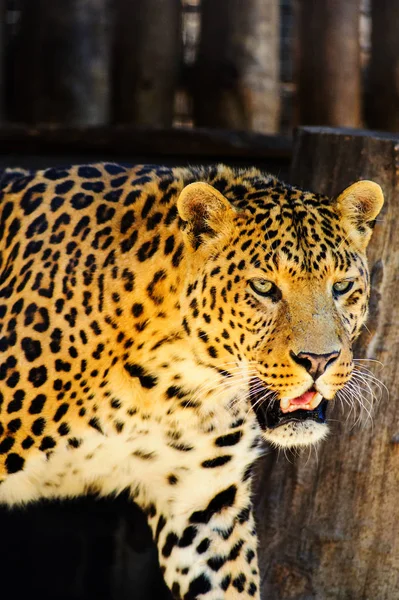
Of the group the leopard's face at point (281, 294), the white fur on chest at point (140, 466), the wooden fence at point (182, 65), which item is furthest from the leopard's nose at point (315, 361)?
the wooden fence at point (182, 65)

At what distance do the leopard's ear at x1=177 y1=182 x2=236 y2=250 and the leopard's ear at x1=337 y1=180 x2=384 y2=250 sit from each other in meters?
0.48

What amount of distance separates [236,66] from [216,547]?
381cm

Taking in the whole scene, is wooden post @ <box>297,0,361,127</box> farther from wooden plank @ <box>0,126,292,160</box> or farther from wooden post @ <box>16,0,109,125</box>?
wooden post @ <box>16,0,109,125</box>

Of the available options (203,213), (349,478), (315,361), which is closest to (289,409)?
(315,361)

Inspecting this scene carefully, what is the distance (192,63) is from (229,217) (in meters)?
3.71

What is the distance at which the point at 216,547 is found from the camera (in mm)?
5430

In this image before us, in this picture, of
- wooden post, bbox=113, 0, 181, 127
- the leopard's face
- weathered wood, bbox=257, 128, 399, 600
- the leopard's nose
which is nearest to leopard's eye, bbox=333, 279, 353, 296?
the leopard's face

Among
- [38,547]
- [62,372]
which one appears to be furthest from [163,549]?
[38,547]

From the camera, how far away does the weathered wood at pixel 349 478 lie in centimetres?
571

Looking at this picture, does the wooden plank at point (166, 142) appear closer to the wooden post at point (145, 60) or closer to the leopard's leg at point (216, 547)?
the wooden post at point (145, 60)

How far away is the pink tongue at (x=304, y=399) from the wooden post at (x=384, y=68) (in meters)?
3.92

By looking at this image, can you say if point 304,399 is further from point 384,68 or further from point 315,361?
point 384,68

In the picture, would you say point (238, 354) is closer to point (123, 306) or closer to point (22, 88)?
point (123, 306)

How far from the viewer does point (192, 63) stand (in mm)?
8258
